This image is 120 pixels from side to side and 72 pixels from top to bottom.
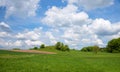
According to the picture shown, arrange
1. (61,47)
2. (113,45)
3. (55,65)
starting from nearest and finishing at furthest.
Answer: (55,65)
(113,45)
(61,47)

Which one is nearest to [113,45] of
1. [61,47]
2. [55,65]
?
[61,47]

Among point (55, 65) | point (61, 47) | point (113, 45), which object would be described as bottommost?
point (55, 65)

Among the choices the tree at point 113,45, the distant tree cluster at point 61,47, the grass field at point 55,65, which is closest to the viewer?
the grass field at point 55,65

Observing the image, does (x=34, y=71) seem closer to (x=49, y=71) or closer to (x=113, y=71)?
(x=49, y=71)

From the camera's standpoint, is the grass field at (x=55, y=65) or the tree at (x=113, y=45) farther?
the tree at (x=113, y=45)

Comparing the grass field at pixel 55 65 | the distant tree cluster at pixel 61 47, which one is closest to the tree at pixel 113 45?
the distant tree cluster at pixel 61 47

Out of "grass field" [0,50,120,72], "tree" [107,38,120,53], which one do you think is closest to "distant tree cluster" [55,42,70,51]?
"tree" [107,38,120,53]

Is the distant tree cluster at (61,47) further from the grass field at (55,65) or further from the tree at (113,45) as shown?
the grass field at (55,65)

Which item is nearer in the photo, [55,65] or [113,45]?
[55,65]

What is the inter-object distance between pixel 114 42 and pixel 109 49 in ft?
25.7

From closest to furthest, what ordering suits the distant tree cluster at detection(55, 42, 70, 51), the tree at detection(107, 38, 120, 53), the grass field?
the grass field < the tree at detection(107, 38, 120, 53) < the distant tree cluster at detection(55, 42, 70, 51)

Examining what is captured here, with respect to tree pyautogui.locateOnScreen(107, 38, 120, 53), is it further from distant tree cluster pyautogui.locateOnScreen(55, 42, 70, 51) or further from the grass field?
the grass field

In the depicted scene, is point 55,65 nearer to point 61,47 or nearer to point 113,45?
point 113,45

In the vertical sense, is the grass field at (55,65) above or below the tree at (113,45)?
below
